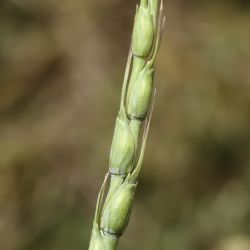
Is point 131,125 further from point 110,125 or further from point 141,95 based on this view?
point 110,125

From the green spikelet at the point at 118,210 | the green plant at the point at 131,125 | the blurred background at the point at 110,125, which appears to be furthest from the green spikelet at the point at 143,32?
the blurred background at the point at 110,125

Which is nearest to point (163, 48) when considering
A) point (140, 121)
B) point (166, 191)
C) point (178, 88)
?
point (178, 88)

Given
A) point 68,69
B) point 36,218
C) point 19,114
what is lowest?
point 36,218

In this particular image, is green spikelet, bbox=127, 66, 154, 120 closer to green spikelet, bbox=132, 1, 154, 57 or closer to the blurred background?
green spikelet, bbox=132, 1, 154, 57

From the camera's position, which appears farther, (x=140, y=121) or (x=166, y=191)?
(x=166, y=191)

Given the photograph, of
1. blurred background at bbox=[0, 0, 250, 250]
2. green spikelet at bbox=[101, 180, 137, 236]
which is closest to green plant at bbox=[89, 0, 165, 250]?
Answer: green spikelet at bbox=[101, 180, 137, 236]

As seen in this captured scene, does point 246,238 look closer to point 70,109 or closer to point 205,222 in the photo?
point 205,222

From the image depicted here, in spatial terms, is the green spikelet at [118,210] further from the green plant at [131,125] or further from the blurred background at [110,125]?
the blurred background at [110,125]
